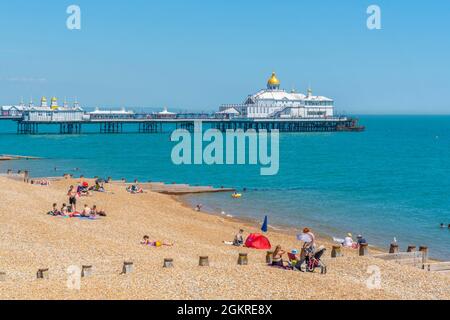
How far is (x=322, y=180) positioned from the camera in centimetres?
4953

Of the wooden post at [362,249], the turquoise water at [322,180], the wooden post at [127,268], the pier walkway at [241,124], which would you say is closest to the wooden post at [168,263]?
the wooden post at [127,268]

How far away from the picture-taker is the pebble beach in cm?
1324

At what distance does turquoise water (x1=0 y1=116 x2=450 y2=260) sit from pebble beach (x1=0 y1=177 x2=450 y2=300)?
5.55 meters

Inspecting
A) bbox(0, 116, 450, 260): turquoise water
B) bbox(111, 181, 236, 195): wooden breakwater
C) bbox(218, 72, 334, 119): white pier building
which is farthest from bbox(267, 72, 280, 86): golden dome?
bbox(111, 181, 236, 195): wooden breakwater

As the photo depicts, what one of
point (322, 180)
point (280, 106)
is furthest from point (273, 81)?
point (322, 180)

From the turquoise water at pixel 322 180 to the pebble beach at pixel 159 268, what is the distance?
5.55 meters

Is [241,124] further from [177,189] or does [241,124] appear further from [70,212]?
[70,212]

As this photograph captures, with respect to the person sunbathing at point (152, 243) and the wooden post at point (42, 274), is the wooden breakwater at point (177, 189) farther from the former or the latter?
the wooden post at point (42, 274)

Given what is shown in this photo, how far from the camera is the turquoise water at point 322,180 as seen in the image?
30.1 m

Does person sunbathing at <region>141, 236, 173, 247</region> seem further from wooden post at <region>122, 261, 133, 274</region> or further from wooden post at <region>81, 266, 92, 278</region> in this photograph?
wooden post at <region>81, 266, 92, 278</region>

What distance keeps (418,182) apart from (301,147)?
38215 mm

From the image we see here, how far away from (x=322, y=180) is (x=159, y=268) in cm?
3514
